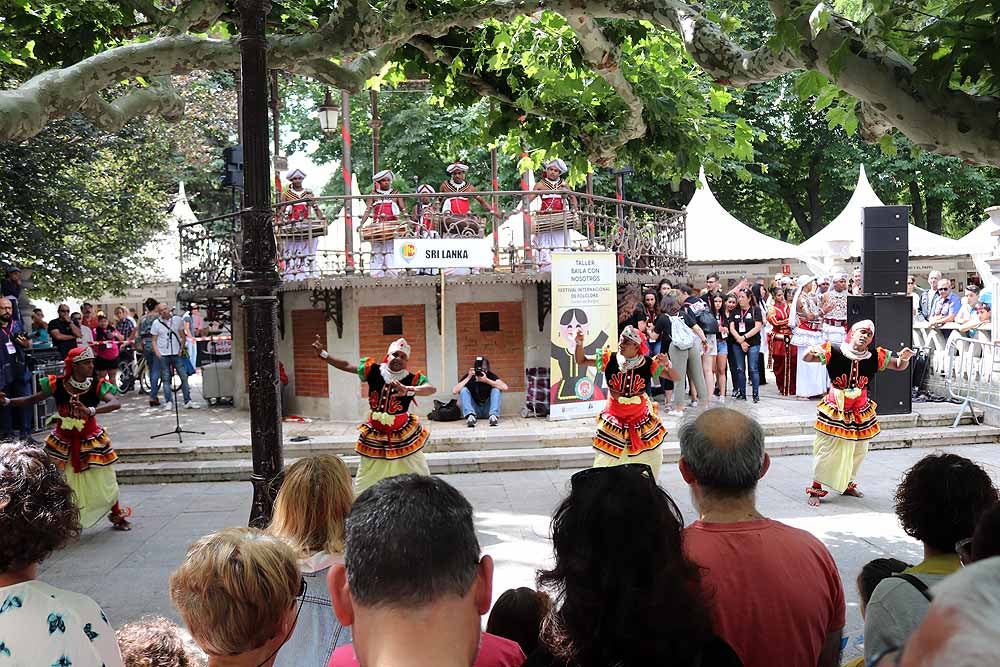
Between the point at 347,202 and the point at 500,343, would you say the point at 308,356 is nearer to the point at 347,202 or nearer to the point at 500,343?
the point at 347,202

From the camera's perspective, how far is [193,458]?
1110 centimetres

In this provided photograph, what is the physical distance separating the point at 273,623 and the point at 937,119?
3.27 meters

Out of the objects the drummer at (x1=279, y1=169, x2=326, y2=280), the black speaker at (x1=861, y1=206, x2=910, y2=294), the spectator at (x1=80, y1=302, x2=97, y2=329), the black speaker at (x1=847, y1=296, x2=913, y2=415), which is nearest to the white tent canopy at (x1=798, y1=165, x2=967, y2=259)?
the black speaker at (x1=861, y1=206, x2=910, y2=294)

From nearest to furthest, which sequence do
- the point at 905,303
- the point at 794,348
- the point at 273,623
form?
the point at 273,623 → the point at 905,303 → the point at 794,348

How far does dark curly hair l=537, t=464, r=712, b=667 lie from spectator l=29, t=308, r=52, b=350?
48.6 ft

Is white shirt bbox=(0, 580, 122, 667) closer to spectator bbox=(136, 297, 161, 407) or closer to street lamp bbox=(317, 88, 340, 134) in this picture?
street lamp bbox=(317, 88, 340, 134)

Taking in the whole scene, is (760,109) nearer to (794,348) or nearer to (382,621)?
(794,348)

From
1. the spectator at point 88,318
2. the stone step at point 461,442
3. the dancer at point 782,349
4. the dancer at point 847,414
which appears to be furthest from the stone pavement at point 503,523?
the spectator at point 88,318

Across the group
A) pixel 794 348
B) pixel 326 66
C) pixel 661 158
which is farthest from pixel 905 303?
pixel 326 66

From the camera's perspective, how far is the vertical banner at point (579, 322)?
1203cm

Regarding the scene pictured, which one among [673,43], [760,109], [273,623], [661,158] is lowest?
[273,623]

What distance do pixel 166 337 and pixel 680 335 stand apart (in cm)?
900

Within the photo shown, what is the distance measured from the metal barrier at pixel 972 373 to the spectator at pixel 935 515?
10.2 meters

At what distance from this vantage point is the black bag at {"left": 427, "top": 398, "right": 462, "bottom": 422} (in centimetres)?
1277
